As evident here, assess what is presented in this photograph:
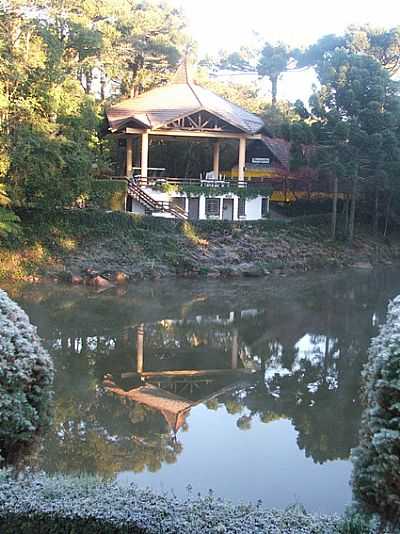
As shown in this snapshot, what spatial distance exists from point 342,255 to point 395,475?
24091 millimetres

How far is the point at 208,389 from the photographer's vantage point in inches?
395

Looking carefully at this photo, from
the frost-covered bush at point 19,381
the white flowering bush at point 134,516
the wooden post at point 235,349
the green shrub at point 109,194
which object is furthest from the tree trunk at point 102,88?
the white flowering bush at point 134,516

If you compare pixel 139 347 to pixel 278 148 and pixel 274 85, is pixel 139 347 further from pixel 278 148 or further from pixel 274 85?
pixel 274 85

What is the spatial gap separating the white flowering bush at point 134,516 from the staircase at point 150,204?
2163cm

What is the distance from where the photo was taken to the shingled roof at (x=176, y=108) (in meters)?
28.0

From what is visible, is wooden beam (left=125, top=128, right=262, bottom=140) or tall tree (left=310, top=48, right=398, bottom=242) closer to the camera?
tall tree (left=310, top=48, right=398, bottom=242)

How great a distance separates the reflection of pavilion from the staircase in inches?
563

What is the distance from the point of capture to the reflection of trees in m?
7.56

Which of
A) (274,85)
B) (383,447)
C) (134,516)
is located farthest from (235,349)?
(274,85)

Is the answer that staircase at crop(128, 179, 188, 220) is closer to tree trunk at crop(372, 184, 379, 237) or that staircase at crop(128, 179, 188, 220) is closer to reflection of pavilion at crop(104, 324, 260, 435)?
tree trunk at crop(372, 184, 379, 237)

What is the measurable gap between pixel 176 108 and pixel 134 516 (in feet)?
86.6

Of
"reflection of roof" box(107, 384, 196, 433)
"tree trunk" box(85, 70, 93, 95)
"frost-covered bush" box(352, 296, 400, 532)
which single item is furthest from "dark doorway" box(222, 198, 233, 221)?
"frost-covered bush" box(352, 296, 400, 532)

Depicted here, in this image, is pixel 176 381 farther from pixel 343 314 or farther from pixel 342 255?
pixel 342 255

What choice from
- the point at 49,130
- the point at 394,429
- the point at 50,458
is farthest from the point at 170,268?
the point at 394,429
